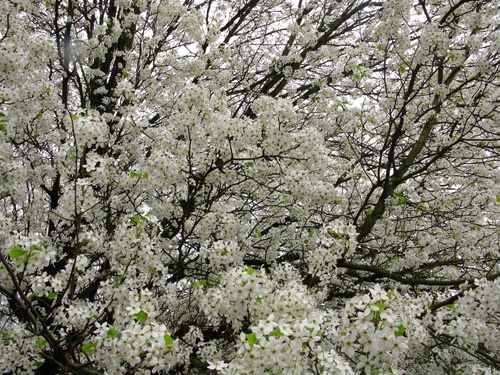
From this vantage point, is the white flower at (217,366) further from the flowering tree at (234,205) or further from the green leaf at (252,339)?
the green leaf at (252,339)

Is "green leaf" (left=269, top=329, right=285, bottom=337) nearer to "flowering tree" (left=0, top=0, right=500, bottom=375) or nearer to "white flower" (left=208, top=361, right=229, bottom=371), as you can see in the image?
"flowering tree" (left=0, top=0, right=500, bottom=375)

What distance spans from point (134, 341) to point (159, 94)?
234 inches

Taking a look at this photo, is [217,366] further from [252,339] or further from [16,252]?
[16,252]

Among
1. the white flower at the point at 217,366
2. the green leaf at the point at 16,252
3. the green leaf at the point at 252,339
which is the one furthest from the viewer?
the green leaf at the point at 16,252

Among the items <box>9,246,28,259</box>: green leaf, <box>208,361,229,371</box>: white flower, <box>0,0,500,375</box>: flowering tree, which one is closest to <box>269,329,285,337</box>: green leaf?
<box>0,0,500,375</box>: flowering tree

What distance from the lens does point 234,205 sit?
8055 mm

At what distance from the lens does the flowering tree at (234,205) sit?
11.6ft

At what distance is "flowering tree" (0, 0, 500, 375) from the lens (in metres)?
3.54

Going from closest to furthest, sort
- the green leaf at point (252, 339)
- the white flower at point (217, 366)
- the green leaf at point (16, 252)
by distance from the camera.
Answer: the green leaf at point (252, 339) < the white flower at point (217, 366) < the green leaf at point (16, 252)

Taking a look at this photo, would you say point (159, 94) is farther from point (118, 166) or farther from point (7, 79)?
point (7, 79)

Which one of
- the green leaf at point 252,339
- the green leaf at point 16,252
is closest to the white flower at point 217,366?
the green leaf at point 252,339

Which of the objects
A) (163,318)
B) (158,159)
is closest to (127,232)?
(158,159)

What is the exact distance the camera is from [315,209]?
6.34 metres

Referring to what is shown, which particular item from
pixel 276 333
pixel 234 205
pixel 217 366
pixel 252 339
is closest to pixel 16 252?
pixel 217 366
